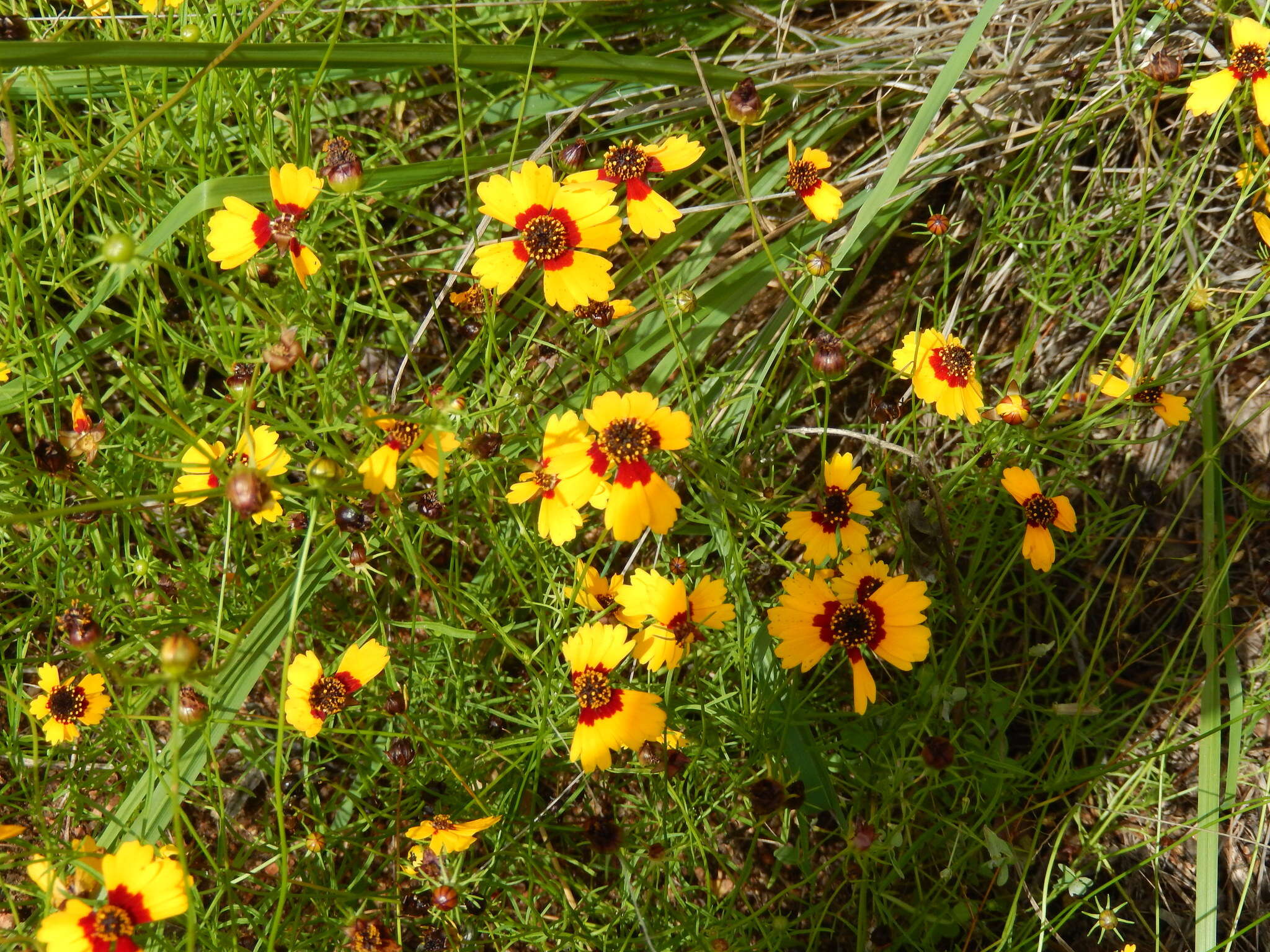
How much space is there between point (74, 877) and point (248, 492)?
832 millimetres

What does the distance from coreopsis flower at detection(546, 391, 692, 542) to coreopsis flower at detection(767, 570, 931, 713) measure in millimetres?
286

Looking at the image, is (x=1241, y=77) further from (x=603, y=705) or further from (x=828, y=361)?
(x=603, y=705)

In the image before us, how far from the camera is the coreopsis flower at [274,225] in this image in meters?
1.68

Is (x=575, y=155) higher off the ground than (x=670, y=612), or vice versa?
(x=575, y=155)

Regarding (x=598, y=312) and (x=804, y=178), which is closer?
(x=598, y=312)

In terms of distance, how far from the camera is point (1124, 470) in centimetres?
211

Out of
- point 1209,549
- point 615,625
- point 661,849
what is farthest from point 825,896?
point 1209,549

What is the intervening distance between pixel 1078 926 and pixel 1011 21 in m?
2.16

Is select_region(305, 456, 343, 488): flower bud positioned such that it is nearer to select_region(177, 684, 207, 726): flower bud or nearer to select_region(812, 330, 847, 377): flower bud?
select_region(177, 684, 207, 726): flower bud

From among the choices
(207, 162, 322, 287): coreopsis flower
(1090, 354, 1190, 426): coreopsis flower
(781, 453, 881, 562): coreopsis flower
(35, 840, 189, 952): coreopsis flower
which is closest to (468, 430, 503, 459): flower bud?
(207, 162, 322, 287): coreopsis flower

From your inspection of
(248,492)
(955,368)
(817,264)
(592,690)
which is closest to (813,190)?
(817,264)

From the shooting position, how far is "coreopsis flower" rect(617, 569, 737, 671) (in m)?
1.66

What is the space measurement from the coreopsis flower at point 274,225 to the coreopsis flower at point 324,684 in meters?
0.73

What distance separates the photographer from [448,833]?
1656 mm
